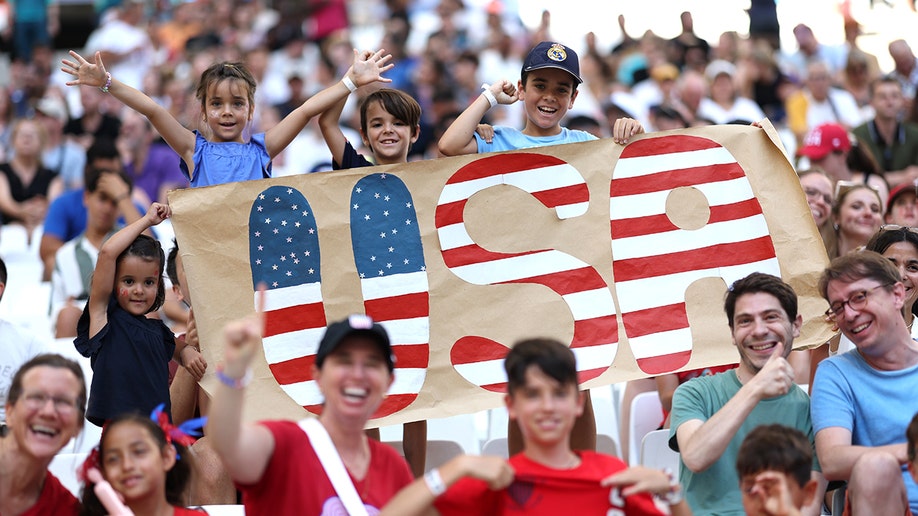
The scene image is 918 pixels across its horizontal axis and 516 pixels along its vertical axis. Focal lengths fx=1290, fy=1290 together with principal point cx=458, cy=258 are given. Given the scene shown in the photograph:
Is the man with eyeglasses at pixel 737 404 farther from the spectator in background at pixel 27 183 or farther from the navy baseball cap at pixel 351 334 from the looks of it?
the spectator in background at pixel 27 183

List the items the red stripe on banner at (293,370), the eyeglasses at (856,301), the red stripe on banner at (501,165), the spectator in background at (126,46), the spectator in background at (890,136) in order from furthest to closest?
the spectator in background at (126,46)
the spectator in background at (890,136)
the red stripe on banner at (501,165)
the red stripe on banner at (293,370)
the eyeglasses at (856,301)

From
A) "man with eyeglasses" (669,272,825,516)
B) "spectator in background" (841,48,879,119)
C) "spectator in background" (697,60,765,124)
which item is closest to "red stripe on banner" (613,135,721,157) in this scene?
"man with eyeglasses" (669,272,825,516)

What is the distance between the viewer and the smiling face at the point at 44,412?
14.3ft

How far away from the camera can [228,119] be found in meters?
6.07

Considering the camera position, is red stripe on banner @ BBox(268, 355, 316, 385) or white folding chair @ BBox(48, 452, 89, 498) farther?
white folding chair @ BBox(48, 452, 89, 498)

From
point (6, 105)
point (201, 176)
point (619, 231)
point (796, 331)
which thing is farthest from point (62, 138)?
point (796, 331)

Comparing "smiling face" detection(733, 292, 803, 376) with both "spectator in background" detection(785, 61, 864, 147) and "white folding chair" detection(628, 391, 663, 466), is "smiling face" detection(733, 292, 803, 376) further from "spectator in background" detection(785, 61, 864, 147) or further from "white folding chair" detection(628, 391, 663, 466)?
"spectator in background" detection(785, 61, 864, 147)

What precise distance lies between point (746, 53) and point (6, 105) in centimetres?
812

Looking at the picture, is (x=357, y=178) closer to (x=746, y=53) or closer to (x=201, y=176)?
(x=201, y=176)

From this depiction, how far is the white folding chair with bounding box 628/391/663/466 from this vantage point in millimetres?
6828

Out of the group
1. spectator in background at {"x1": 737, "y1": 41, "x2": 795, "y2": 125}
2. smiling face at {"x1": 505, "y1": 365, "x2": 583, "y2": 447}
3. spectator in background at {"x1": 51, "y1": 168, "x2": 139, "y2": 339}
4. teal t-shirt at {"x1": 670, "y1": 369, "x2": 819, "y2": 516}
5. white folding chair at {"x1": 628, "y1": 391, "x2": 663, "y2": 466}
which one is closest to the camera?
smiling face at {"x1": 505, "y1": 365, "x2": 583, "y2": 447}

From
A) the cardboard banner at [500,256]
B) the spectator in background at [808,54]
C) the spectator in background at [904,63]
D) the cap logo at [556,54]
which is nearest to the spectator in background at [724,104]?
the spectator in background at [904,63]

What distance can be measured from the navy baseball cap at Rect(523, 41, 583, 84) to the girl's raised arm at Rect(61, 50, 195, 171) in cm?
166

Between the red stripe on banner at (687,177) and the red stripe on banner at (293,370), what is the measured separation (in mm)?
1774
